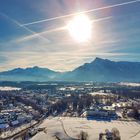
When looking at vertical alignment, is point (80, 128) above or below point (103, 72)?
below

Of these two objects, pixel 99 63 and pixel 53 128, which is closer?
pixel 53 128

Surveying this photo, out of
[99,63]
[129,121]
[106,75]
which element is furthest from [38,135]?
[99,63]

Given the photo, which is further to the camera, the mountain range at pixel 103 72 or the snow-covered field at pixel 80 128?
the mountain range at pixel 103 72

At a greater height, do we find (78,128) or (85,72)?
(85,72)

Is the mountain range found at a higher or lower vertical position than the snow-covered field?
higher

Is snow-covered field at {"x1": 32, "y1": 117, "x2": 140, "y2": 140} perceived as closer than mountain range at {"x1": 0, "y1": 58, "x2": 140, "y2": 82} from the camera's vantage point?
Yes

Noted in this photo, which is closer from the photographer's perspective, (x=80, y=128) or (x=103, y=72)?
(x=80, y=128)

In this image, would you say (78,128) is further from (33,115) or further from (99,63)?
(99,63)

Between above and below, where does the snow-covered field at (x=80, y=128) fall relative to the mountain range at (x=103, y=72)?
below
